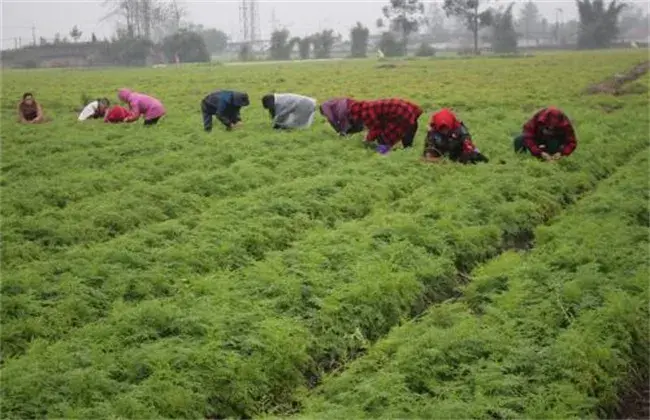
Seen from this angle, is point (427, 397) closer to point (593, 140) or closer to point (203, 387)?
point (203, 387)

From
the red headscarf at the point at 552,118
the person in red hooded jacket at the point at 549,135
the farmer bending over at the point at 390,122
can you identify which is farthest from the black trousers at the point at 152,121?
the red headscarf at the point at 552,118

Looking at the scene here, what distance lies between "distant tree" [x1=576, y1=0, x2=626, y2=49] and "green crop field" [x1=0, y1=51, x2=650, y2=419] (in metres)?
75.3

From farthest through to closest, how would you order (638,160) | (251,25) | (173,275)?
(251,25) < (638,160) < (173,275)

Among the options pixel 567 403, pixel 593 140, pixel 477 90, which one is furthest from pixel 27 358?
pixel 477 90

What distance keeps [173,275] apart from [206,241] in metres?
0.96

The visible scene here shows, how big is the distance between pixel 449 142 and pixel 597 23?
78.3 meters

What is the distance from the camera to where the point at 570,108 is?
65.8 feet

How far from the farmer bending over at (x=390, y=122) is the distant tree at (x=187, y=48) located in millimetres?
66816

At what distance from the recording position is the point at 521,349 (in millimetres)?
5750

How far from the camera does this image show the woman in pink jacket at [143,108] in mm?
17422

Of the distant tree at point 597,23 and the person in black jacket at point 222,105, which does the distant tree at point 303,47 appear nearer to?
the distant tree at point 597,23

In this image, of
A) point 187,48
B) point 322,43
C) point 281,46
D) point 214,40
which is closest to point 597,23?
point 322,43

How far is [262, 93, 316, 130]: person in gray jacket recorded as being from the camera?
53.4ft

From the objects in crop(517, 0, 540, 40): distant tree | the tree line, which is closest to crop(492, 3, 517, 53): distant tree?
the tree line
